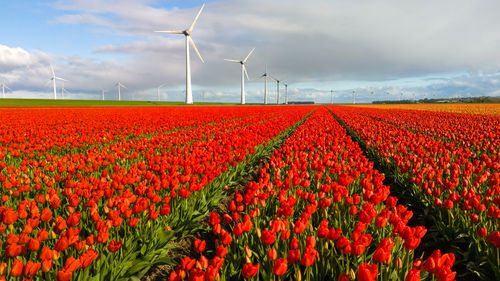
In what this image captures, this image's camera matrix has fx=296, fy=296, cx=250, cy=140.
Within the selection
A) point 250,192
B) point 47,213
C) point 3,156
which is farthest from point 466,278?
point 3,156

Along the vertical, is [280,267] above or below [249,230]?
above

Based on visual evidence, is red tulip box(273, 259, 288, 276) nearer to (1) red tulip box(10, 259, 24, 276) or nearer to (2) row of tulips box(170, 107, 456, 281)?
(2) row of tulips box(170, 107, 456, 281)

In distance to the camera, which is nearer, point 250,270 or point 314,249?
point 250,270

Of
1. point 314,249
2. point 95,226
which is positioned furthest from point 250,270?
point 95,226

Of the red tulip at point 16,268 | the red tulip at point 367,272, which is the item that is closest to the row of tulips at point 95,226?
the red tulip at point 16,268

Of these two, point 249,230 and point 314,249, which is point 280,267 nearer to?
point 314,249

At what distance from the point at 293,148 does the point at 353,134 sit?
759 centimetres

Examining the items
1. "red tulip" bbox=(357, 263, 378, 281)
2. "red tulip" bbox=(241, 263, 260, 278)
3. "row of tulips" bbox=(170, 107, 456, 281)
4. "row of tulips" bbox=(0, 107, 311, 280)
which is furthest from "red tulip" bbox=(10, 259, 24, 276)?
"red tulip" bbox=(357, 263, 378, 281)

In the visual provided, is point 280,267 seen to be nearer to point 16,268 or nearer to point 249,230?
point 249,230

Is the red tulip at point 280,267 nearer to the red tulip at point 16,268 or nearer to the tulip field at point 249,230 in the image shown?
the tulip field at point 249,230

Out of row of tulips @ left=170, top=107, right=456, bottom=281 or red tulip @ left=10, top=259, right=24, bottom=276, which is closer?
red tulip @ left=10, top=259, right=24, bottom=276

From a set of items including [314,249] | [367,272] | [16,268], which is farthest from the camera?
[314,249]

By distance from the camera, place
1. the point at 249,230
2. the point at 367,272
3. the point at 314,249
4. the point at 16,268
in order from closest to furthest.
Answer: the point at 367,272, the point at 16,268, the point at 314,249, the point at 249,230

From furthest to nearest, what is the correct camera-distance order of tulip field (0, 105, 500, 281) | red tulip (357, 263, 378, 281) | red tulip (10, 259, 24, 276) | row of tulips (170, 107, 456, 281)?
tulip field (0, 105, 500, 281), row of tulips (170, 107, 456, 281), red tulip (10, 259, 24, 276), red tulip (357, 263, 378, 281)
